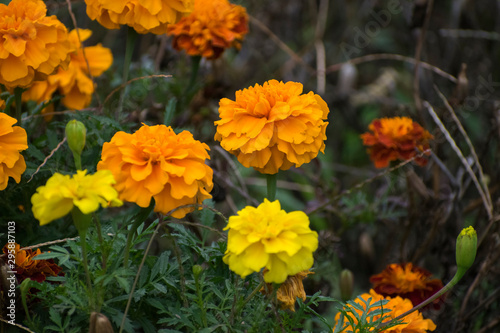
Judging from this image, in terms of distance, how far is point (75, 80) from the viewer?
1120mm

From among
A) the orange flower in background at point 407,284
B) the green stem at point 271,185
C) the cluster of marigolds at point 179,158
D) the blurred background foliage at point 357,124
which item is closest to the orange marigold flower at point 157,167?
the cluster of marigolds at point 179,158

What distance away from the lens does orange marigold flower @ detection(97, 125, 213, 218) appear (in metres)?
0.65

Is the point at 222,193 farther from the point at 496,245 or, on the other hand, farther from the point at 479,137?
the point at 479,137

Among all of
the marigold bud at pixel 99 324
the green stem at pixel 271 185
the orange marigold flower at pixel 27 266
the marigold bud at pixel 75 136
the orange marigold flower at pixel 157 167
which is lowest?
the orange marigold flower at pixel 27 266

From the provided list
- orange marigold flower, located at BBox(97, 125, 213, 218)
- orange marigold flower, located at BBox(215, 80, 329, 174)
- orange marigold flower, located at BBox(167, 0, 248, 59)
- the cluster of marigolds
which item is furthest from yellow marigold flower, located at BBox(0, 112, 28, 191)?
orange marigold flower, located at BBox(167, 0, 248, 59)

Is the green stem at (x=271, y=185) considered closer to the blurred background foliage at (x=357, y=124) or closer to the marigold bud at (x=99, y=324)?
the blurred background foliage at (x=357, y=124)

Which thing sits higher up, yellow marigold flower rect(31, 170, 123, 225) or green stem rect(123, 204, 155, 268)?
yellow marigold flower rect(31, 170, 123, 225)

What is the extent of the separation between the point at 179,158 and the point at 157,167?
0.09 ft

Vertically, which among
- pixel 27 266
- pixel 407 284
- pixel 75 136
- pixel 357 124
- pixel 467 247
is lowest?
pixel 357 124

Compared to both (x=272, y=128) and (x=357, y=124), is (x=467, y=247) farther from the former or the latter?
(x=357, y=124)

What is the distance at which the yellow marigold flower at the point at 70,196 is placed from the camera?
545mm

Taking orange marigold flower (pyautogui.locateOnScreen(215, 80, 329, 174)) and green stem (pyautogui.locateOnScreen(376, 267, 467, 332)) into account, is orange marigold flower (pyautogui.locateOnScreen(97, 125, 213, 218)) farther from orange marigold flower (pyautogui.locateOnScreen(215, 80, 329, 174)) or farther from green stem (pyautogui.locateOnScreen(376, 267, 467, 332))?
green stem (pyautogui.locateOnScreen(376, 267, 467, 332))

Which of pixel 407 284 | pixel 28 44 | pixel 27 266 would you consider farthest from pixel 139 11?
pixel 407 284

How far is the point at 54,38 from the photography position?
865 mm
